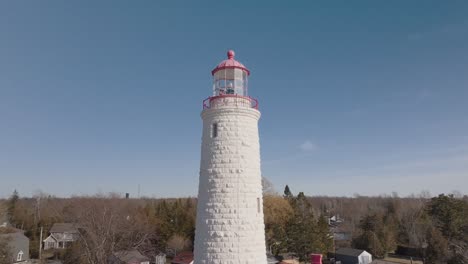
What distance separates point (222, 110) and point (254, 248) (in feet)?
16.0

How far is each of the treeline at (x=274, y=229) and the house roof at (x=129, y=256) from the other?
0.64m

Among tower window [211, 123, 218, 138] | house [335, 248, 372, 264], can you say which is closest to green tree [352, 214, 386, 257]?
house [335, 248, 372, 264]

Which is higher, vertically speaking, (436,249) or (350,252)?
(436,249)

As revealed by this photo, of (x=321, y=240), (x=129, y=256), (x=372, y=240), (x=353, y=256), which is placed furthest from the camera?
(x=372, y=240)

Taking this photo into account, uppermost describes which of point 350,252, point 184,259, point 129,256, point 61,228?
point 61,228

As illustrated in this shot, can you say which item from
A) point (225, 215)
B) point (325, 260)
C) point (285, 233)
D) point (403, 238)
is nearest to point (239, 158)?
point (225, 215)

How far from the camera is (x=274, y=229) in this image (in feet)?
141

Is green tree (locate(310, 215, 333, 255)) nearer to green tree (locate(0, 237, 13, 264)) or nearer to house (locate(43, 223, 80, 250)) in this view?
green tree (locate(0, 237, 13, 264))

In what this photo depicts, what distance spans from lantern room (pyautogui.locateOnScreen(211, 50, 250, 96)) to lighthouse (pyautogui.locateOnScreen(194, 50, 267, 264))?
0.60m

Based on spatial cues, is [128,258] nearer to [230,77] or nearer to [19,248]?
[19,248]

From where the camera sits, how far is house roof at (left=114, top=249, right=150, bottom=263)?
3552 centimetres

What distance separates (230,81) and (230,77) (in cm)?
16

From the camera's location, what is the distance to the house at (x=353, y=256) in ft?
145

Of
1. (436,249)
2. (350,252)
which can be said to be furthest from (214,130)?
(350,252)
